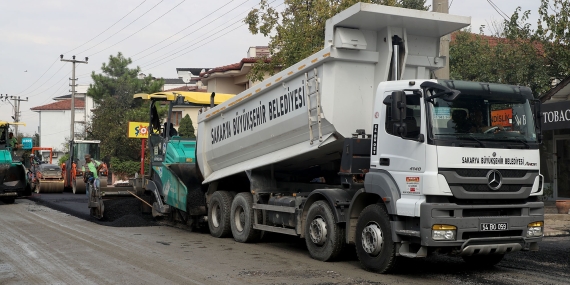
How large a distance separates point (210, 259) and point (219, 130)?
12.8ft

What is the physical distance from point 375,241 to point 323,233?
126cm

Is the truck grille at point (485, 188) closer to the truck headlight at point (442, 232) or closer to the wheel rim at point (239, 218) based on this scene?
the truck headlight at point (442, 232)

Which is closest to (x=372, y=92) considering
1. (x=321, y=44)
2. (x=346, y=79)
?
(x=346, y=79)

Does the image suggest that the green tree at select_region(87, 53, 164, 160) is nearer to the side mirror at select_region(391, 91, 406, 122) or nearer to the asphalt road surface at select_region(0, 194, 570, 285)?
the asphalt road surface at select_region(0, 194, 570, 285)

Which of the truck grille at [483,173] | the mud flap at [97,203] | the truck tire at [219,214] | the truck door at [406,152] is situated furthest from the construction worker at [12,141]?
the truck grille at [483,173]

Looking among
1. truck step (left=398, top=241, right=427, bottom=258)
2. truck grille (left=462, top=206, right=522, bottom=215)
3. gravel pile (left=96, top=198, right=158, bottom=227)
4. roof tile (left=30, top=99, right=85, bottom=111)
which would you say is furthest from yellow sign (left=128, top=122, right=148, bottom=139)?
roof tile (left=30, top=99, right=85, bottom=111)

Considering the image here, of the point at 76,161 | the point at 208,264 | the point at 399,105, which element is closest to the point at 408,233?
the point at 399,105

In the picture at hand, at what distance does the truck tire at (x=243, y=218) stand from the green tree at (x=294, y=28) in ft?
22.4

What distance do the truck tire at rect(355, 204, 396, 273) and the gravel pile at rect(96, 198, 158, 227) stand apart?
801 centimetres

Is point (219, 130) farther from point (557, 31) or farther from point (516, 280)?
point (557, 31)

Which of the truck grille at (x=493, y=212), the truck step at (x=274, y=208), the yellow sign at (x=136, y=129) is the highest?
the yellow sign at (x=136, y=129)

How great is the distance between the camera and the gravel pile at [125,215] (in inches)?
624

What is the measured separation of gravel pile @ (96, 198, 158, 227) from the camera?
1585cm

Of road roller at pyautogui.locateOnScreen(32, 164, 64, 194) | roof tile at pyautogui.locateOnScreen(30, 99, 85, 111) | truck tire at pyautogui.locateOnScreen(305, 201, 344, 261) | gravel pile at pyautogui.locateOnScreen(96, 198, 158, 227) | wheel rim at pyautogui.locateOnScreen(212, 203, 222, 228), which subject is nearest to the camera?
truck tire at pyautogui.locateOnScreen(305, 201, 344, 261)
